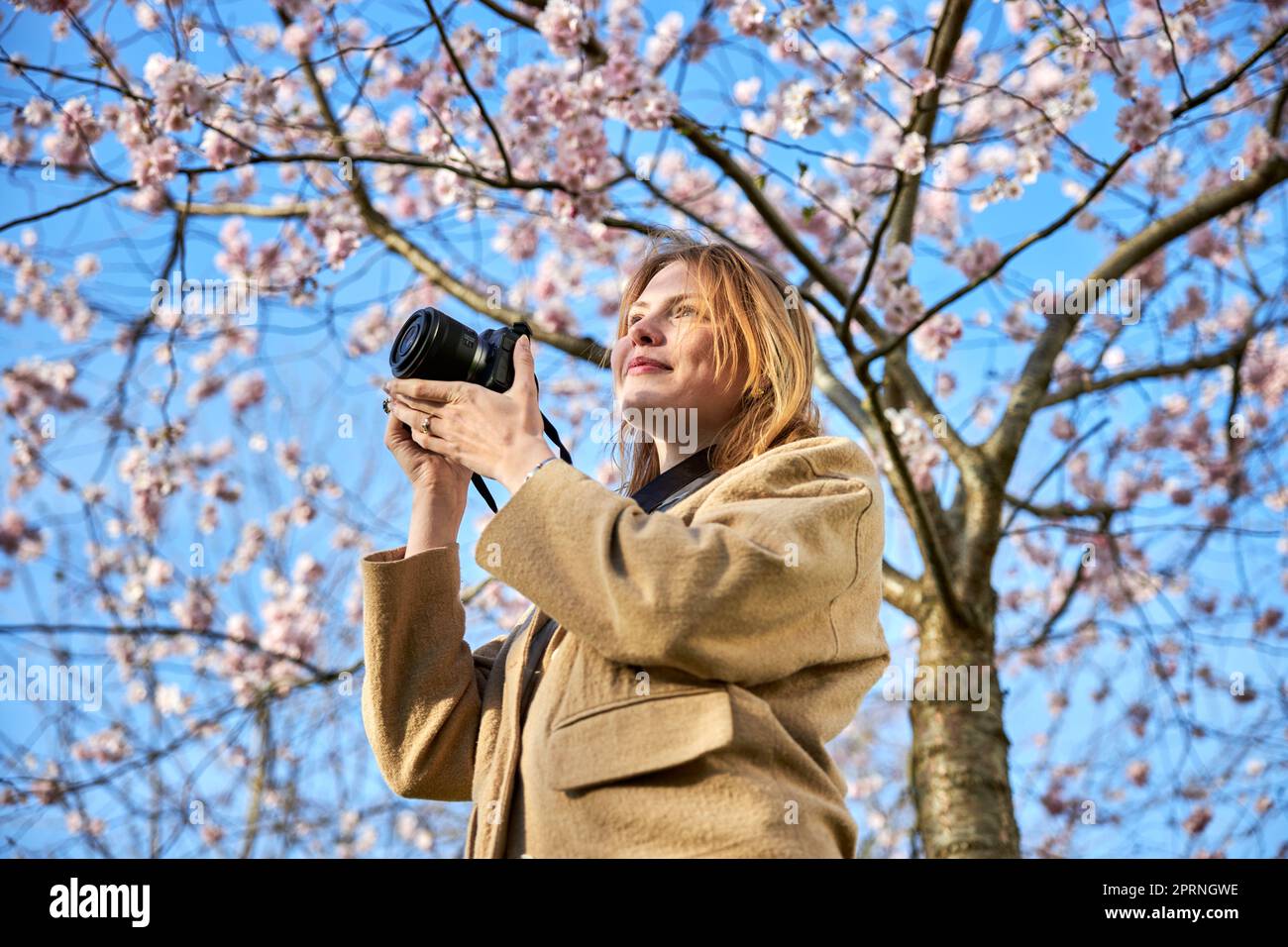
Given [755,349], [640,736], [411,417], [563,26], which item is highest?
[563,26]

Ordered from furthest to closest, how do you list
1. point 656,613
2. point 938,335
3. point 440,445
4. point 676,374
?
point 938,335 < point 676,374 < point 440,445 < point 656,613

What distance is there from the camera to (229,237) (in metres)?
5.23

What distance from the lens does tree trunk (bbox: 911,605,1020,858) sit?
10.4ft

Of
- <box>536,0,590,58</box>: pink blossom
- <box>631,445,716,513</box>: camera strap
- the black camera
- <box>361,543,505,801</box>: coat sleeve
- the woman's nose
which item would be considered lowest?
<box>361,543,505,801</box>: coat sleeve

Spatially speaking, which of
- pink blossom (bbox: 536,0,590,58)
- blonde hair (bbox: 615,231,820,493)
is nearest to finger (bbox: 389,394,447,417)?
blonde hair (bbox: 615,231,820,493)

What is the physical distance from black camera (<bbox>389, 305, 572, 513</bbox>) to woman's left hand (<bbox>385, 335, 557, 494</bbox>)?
0.04 feet

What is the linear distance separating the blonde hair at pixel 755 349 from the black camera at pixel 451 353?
0.86 ft

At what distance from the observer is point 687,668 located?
1.17m

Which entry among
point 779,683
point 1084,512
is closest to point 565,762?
point 779,683

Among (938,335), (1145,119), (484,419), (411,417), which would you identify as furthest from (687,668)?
(938,335)

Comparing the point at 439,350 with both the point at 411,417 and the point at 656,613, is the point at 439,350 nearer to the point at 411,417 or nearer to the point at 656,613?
the point at 411,417

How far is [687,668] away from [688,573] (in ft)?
0.31

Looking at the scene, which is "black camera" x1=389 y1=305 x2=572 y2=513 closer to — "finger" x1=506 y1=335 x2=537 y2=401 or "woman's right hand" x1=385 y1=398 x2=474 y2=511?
"finger" x1=506 y1=335 x2=537 y2=401
